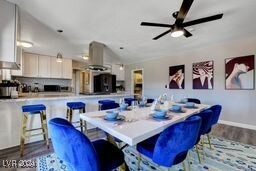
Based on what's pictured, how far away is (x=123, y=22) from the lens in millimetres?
3189

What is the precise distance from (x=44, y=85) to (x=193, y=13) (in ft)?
19.7

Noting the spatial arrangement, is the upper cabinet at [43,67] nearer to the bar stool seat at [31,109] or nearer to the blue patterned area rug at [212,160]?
the bar stool seat at [31,109]

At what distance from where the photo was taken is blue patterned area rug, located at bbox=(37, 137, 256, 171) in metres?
1.90

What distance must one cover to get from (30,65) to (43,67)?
1.43 feet

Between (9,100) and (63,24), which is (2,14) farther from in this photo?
(9,100)

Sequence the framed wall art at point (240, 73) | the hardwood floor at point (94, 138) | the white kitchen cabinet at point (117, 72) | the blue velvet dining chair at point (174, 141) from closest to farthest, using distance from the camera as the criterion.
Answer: the blue velvet dining chair at point (174, 141), the hardwood floor at point (94, 138), the framed wall art at point (240, 73), the white kitchen cabinet at point (117, 72)

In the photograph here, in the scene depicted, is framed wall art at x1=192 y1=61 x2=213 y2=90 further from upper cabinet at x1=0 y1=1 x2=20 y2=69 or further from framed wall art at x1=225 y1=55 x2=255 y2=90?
upper cabinet at x1=0 y1=1 x2=20 y2=69

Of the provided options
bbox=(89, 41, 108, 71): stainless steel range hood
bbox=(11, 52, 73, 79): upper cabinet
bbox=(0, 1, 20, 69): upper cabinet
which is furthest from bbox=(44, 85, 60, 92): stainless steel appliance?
bbox=(0, 1, 20, 69): upper cabinet

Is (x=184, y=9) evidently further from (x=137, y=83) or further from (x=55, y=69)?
(x=55, y=69)

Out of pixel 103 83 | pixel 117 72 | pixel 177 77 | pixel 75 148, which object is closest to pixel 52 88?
pixel 103 83

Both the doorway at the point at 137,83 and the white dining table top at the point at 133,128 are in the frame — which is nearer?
the white dining table top at the point at 133,128

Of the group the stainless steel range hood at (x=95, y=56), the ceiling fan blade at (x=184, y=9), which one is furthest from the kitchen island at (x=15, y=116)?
the ceiling fan blade at (x=184, y=9)

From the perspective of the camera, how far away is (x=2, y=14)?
7.95ft

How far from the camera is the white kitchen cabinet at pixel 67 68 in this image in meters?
6.16
